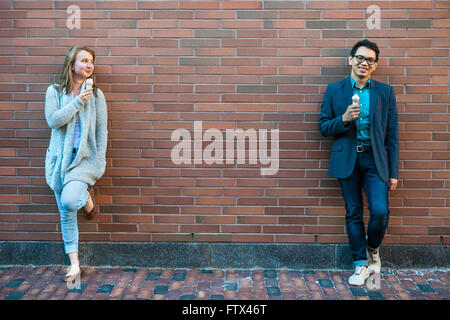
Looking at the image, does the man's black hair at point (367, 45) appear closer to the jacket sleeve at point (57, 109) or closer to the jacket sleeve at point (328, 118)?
the jacket sleeve at point (328, 118)

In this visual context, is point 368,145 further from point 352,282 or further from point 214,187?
point 214,187

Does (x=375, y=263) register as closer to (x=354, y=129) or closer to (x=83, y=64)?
(x=354, y=129)

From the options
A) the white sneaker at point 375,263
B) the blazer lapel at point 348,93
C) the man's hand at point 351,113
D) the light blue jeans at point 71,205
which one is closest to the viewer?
the man's hand at point 351,113

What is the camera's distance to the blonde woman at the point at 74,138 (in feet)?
11.5

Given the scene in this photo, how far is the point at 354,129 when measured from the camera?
11.8 feet

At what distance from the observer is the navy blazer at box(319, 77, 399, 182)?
3.54 meters

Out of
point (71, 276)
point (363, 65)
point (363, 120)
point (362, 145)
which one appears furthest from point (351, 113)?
point (71, 276)

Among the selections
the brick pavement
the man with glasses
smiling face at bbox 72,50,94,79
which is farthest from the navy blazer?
smiling face at bbox 72,50,94,79

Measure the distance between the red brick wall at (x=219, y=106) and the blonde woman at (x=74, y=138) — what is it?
10.6 inches

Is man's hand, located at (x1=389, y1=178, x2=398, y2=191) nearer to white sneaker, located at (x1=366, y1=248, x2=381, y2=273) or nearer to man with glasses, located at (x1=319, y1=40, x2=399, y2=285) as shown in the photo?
man with glasses, located at (x1=319, y1=40, x2=399, y2=285)

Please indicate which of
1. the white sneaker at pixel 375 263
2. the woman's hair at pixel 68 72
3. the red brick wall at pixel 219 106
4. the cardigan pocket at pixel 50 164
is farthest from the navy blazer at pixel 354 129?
the cardigan pocket at pixel 50 164

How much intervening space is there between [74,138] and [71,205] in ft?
1.90

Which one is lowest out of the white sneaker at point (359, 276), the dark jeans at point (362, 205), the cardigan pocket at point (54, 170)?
the white sneaker at point (359, 276)

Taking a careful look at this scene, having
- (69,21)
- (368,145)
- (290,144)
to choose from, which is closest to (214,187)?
(290,144)
